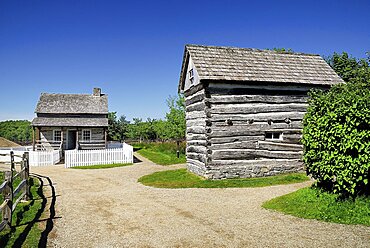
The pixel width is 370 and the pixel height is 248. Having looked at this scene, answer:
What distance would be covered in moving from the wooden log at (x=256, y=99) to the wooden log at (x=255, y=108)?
190 mm

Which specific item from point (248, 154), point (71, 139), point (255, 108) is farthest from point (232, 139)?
point (71, 139)

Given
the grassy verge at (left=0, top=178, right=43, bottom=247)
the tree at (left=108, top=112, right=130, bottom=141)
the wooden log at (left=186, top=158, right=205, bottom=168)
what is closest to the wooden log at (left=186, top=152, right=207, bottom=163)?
the wooden log at (left=186, top=158, right=205, bottom=168)

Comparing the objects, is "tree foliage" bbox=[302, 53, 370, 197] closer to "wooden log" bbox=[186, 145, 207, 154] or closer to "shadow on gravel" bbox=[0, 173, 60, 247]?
"wooden log" bbox=[186, 145, 207, 154]

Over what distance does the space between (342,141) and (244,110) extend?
266 inches

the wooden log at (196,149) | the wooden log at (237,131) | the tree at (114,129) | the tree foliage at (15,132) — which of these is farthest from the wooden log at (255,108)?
the tree foliage at (15,132)

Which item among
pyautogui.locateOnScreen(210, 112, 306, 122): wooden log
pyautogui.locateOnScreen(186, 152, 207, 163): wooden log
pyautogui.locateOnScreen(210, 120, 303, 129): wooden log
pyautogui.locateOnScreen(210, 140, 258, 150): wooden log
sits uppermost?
pyautogui.locateOnScreen(210, 112, 306, 122): wooden log

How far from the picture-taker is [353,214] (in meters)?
7.90

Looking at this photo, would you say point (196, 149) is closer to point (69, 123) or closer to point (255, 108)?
point (255, 108)

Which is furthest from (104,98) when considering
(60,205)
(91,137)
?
(60,205)

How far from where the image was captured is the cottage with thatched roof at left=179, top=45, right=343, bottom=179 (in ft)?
47.5

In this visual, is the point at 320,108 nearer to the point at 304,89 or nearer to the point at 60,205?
the point at 304,89

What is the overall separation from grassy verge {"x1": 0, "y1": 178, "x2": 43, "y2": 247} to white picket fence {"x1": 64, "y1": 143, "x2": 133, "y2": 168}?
12.1m

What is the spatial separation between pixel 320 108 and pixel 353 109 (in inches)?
46.6

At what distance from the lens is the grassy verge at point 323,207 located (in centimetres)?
779
